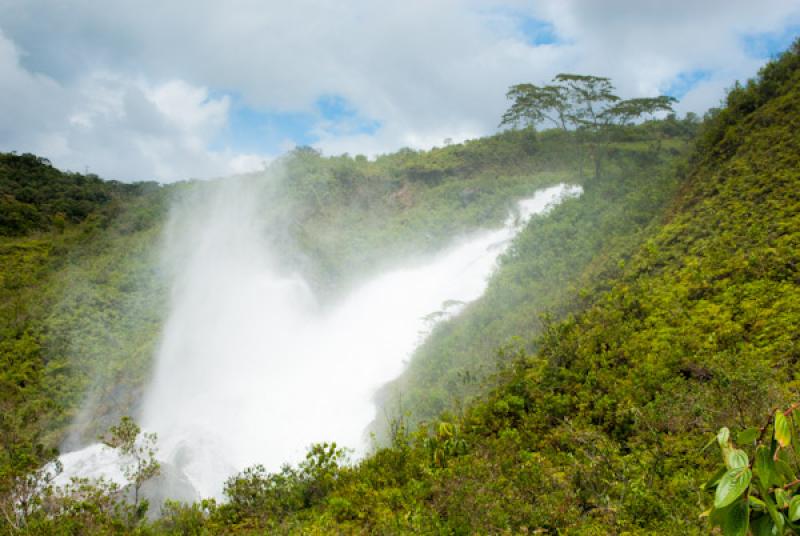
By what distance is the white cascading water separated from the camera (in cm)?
1794

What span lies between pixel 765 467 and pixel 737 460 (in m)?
0.07

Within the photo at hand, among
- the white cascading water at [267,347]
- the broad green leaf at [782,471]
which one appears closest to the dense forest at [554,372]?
the broad green leaf at [782,471]

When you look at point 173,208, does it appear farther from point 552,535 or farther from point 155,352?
point 552,535

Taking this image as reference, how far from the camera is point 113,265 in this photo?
31.4m

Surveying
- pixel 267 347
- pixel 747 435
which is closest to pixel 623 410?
pixel 747 435

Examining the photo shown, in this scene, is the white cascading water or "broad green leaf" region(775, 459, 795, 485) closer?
"broad green leaf" region(775, 459, 795, 485)

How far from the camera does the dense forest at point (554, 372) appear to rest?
5.91 m

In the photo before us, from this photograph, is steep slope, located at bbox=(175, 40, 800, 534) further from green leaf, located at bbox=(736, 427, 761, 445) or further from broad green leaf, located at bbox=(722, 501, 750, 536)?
broad green leaf, located at bbox=(722, 501, 750, 536)

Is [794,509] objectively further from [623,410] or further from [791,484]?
[623,410]

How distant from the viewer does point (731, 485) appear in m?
1.31

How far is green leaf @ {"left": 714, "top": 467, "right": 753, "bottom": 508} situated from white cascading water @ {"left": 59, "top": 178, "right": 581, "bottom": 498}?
16.1 m

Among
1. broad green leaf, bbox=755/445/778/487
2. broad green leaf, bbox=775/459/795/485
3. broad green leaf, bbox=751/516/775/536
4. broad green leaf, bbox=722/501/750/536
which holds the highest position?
broad green leaf, bbox=755/445/778/487

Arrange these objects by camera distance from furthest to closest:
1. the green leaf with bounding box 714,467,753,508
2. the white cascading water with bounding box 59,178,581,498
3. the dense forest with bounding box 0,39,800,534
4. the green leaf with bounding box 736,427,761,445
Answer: the white cascading water with bounding box 59,178,581,498 < the dense forest with bounding box 0,39,800,534 < the green leaf with bounding box 736,427,761,445 < the green leaf with bounding box 714,467,753,508

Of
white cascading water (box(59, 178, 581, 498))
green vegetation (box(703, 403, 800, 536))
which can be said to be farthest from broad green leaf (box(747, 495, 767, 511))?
white cascading water (box(59, 178, 581, 498))
